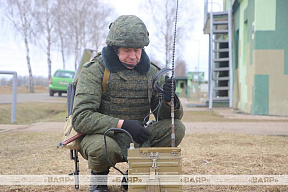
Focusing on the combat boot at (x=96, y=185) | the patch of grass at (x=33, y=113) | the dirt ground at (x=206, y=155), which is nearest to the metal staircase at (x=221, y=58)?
the patch of grass at (x=33, y=113)

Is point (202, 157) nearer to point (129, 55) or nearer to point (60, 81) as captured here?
point (129, 55)

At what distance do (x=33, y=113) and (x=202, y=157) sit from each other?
31.0ft

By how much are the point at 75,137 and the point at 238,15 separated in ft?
38.1

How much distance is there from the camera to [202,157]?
14.5 ft

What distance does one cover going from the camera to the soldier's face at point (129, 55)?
8.71 feet

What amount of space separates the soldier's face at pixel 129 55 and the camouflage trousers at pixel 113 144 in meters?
0.50

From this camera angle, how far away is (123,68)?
8.91 ft

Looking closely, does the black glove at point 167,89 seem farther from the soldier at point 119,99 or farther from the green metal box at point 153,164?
the green metal box at point 153,164

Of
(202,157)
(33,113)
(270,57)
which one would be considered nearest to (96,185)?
(202,157)

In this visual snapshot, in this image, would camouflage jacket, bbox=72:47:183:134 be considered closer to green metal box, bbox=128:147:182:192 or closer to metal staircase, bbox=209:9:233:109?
green metal box, bbox=128:147:182:192

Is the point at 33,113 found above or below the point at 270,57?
below

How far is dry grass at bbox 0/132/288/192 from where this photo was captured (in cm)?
361

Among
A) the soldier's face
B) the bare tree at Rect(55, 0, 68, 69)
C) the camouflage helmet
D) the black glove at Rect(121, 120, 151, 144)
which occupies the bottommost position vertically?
the black glove at Rect(121, 120, 151, 144)

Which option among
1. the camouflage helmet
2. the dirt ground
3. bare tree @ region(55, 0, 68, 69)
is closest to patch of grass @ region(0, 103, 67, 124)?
the dirt ground
